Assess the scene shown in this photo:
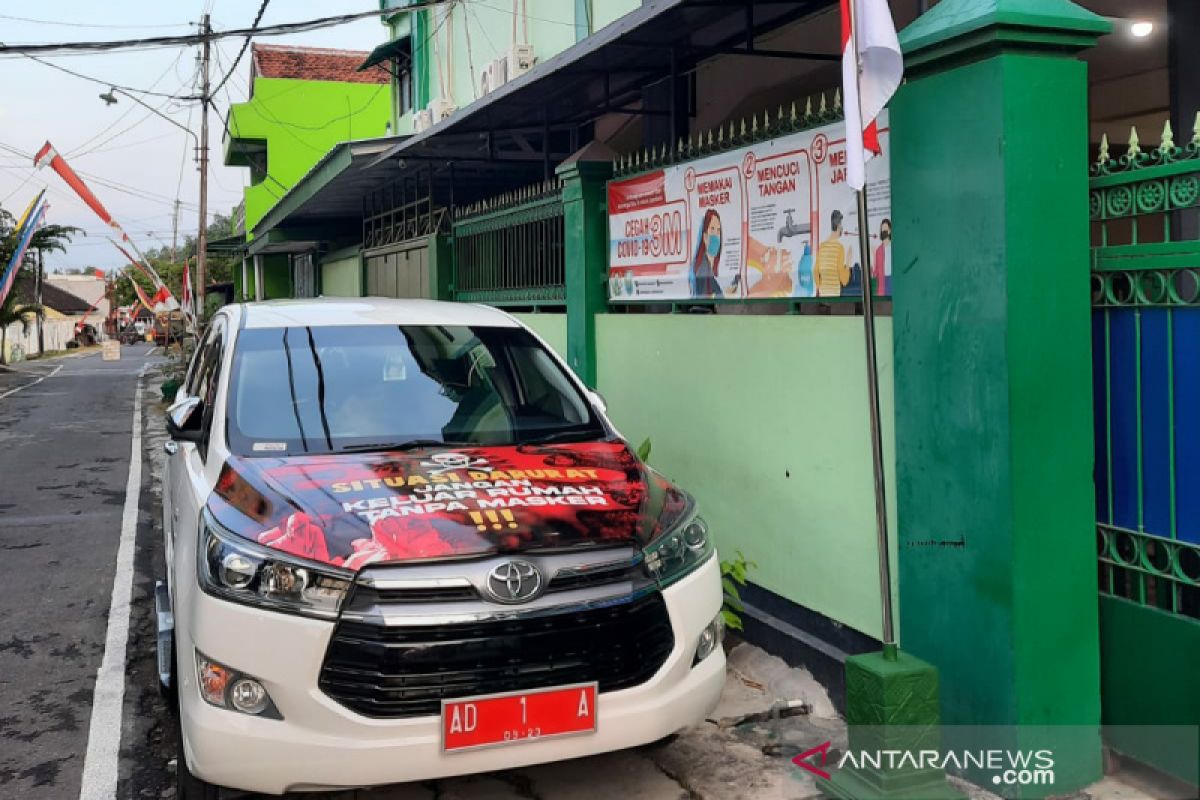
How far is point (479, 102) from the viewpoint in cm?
783

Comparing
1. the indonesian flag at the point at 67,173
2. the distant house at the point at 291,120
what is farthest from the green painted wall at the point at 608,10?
the distant house at the point at 291,120

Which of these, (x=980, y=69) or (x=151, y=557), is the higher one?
(x=980, y=69)

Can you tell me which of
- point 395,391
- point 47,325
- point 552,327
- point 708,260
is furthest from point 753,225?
point 47,325

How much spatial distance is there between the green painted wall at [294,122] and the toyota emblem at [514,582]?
32.6 metres

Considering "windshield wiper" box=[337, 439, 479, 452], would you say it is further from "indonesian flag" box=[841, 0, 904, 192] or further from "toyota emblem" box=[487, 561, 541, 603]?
"indonesian flag" box=[841, 0, 904, 192]

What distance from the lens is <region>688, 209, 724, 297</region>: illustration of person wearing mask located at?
19.6 feet

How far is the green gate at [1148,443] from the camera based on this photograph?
11.4 ft

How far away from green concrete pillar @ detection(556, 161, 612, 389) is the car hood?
3.57 meters

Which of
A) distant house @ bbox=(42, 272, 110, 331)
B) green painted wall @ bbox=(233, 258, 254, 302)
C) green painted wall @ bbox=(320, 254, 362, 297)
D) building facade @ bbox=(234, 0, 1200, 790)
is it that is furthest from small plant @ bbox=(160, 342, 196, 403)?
distant house @ bbox=(42, 272, 110, 331)

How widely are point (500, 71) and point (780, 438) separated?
951 centimetres

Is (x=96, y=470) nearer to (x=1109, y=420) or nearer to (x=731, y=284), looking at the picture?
(x=731, y=284)

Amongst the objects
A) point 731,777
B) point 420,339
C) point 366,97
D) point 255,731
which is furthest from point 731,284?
point 366,97

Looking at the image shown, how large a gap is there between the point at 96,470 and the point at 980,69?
11.4 metres

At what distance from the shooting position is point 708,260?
20.0 feet
